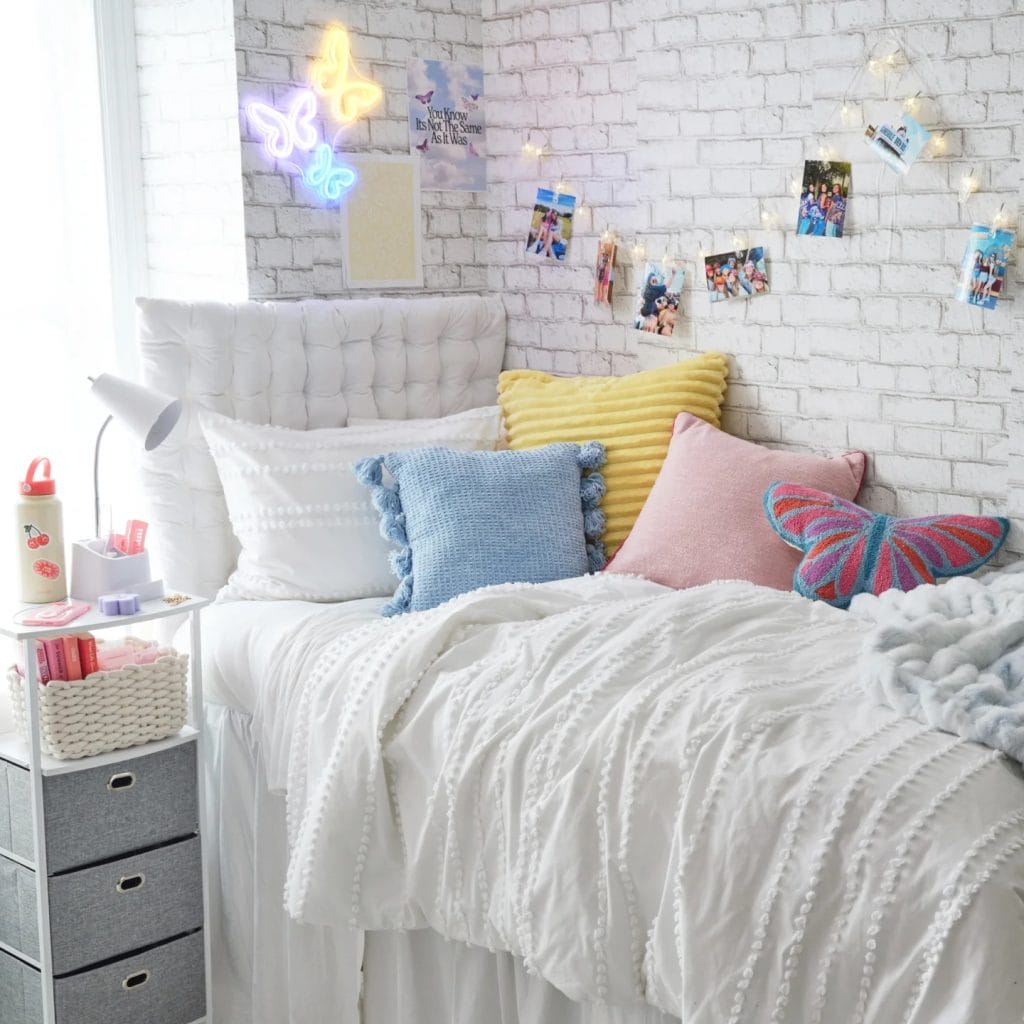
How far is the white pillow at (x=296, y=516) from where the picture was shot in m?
2.85

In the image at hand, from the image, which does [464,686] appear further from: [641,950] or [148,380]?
[148,380]

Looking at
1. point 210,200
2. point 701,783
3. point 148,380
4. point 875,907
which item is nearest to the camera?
point 875,907

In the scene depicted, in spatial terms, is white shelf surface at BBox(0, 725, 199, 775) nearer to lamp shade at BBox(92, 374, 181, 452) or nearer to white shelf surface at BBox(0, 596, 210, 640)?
white shelf surface at BBox(0, 596, 210, 640)

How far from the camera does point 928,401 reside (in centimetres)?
277

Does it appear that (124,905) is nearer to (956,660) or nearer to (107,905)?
(107,905)

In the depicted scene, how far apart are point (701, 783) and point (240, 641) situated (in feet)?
3.78

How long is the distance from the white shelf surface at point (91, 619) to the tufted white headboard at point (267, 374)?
1.46ft

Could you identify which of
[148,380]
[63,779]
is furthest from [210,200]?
[63,779]

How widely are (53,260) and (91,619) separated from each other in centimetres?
98

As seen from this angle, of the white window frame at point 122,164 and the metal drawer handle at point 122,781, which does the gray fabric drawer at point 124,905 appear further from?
the white window frame at point 122,164

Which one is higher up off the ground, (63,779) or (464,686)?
(464,686)

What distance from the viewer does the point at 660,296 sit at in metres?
3.18

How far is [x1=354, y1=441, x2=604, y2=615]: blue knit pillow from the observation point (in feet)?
9.03

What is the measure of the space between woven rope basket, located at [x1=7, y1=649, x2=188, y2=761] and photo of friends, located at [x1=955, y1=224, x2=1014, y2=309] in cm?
163
